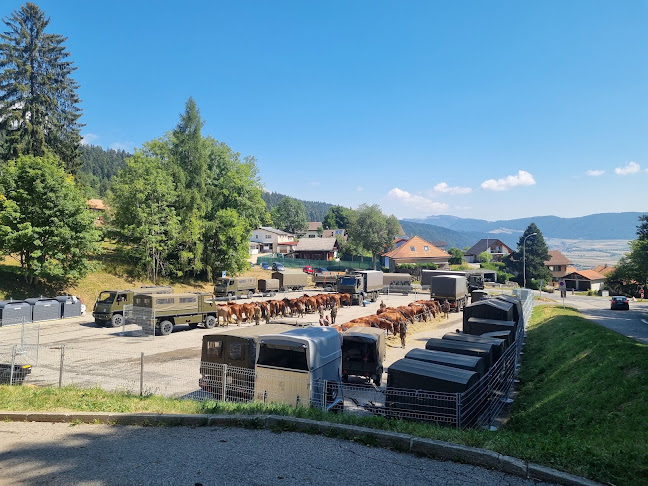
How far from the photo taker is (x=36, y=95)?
142 ft

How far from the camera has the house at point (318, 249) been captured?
302ft

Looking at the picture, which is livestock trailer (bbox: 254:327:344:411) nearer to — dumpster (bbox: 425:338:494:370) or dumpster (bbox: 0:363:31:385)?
dumpster (bbox: 425:338:494:370)

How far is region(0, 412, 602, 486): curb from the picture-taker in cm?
603

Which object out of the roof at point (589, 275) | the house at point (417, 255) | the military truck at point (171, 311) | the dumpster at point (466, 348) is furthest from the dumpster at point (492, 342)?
the roof at point (589, 275)

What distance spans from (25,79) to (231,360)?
1833 inches

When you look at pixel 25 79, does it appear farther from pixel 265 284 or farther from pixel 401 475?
pixel 401 475

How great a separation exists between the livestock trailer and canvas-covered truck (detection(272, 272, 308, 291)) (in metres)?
35.7

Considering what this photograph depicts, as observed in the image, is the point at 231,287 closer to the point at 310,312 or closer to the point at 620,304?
the point at 310,312

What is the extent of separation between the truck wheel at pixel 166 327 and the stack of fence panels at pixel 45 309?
33.1 feet

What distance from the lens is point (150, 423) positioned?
8453mm

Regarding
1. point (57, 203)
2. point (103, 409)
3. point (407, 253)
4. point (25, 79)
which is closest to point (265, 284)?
point (57, 203)

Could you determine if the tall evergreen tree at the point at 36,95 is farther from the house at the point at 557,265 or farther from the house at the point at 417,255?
the house at the point at 557,265

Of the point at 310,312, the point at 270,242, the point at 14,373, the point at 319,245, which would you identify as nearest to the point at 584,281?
the point at 319,245

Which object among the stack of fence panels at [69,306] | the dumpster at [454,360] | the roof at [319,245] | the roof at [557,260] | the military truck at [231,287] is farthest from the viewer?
the roof at [557,260]
